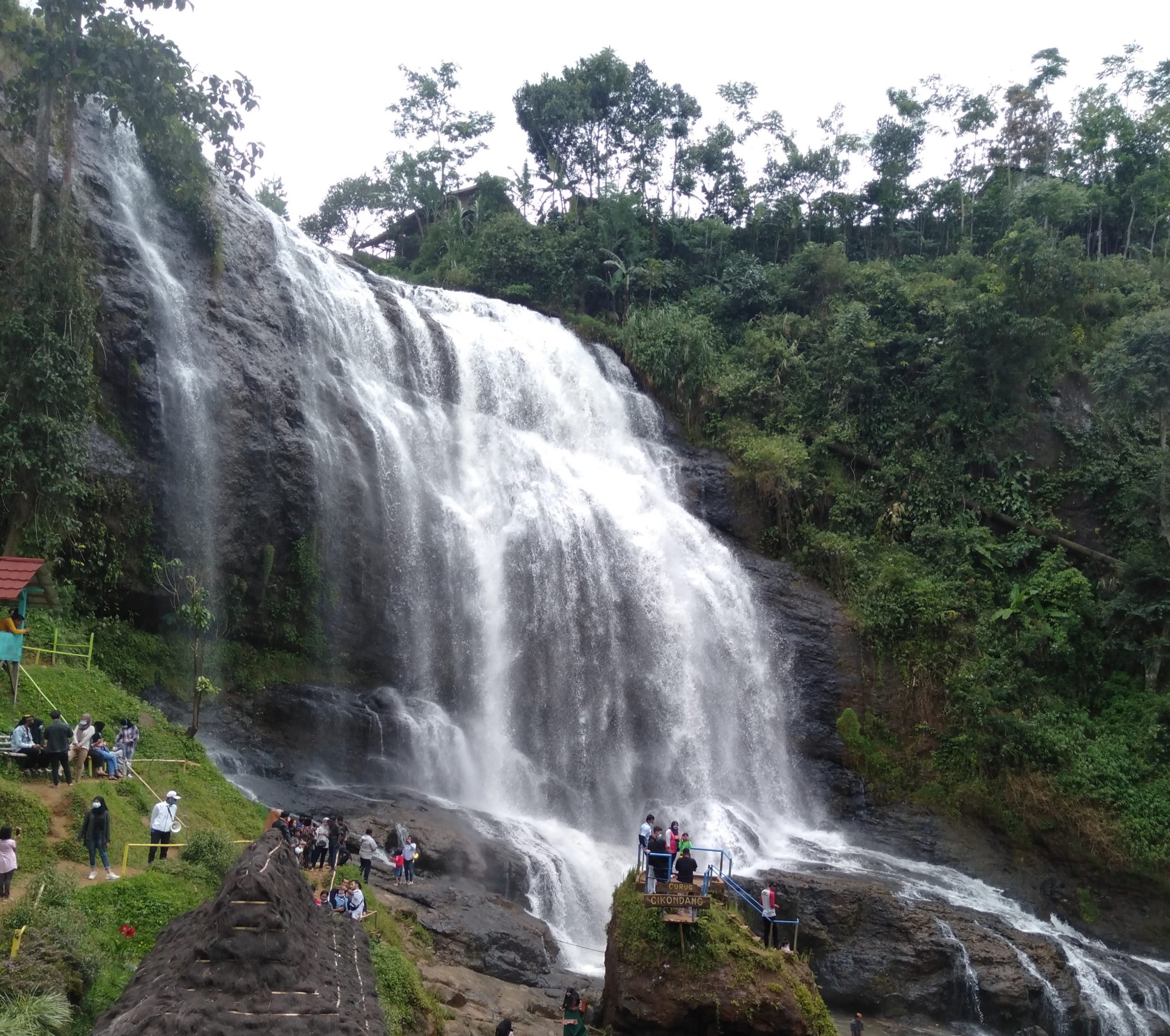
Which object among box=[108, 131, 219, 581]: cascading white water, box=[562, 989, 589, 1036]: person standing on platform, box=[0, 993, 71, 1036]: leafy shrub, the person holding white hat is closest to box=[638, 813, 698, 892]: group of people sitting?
box=[562, 989, 589, 1036]: person standing on platform

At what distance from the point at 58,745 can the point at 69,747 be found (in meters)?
0.40

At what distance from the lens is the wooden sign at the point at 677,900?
12250mm

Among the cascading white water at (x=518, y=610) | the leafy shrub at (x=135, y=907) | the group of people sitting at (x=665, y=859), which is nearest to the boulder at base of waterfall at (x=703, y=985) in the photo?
the group of people sitting at (x=665, y=859)

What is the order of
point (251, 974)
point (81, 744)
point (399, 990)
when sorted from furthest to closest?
1. point (81, 744)
2. point (399, 990)
3. point (251, 974)

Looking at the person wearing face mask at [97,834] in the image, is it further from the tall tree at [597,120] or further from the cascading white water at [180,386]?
the tall tree at [597,120]

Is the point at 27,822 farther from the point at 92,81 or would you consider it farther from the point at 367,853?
the point at 92,81

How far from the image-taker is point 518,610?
907 inches

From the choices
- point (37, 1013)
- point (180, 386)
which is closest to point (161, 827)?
point (37, 1013)

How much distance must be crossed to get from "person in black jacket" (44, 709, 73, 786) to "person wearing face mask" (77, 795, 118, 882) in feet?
5.71

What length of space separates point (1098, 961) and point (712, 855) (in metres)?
6.91

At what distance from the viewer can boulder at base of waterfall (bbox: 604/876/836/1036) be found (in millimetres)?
12047

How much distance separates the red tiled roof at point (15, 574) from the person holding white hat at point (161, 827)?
341cm

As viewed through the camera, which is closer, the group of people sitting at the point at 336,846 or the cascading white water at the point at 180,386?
the group of people sitting at the point at 336,846

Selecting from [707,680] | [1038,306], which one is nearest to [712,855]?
[707,680]
